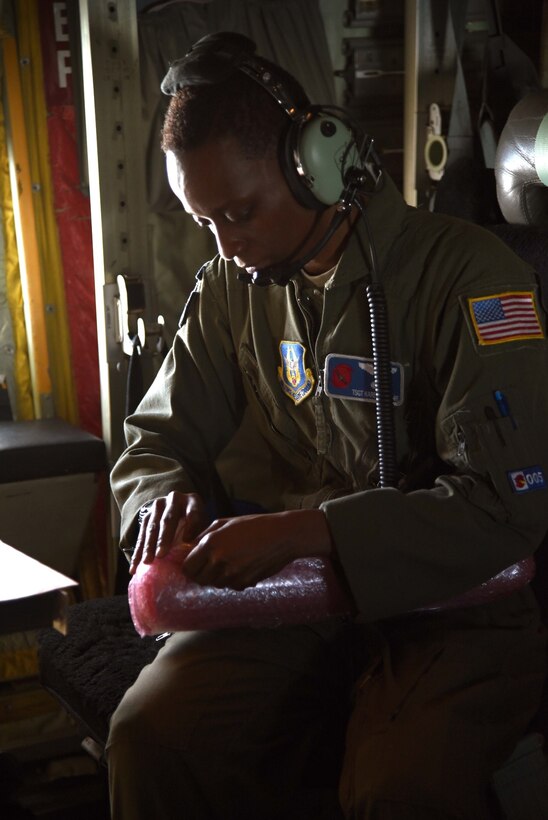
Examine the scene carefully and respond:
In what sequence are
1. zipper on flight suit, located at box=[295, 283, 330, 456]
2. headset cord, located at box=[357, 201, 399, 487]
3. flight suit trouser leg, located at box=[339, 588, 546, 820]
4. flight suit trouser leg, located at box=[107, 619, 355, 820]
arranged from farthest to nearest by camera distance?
zipper on flight suit, located at box=[295, 283, 330, 456], headset cord, located at box=[357, 201, 399, 487], flight suit trouser leg, located at box=[107, 619, 355, 820], flight suit trouser leg, located at box=[339, 588, 546, 820]

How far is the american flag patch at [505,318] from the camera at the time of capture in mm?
1338

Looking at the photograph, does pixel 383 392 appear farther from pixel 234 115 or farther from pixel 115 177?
pixel 115 177

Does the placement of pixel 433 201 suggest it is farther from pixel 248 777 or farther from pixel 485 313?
pixel 248 777

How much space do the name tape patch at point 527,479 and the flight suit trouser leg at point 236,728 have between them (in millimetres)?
379

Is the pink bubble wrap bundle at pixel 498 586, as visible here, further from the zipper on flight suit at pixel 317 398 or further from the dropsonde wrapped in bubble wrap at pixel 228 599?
the zipper on flight suit at pixel 317 398

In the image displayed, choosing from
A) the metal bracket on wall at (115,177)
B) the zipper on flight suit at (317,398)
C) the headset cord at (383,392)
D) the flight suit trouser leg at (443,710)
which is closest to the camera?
the flight suit trouser leg at (443,710)

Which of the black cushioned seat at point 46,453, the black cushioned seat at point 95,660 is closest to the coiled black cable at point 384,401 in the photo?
the black cushioned seat at point 95,660

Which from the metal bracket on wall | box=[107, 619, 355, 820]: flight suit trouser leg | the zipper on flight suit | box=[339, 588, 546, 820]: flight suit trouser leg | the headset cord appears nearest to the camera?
box=[339, 588, 546, 820]: flight suit trouser leg

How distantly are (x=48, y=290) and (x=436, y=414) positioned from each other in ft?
5.15

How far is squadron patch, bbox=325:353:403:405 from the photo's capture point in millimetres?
1514

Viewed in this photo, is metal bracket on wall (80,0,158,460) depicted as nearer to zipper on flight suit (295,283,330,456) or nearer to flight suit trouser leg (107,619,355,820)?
zipper on flight suit (295,283,330,456)

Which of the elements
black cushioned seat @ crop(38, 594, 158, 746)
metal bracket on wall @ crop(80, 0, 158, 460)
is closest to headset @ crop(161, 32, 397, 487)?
black cushioned seat @ crop(38, 594, 158, 746)

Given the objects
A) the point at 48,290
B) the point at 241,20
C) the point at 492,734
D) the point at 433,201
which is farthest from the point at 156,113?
the point at 492,734

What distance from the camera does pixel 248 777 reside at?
53.3 inches
